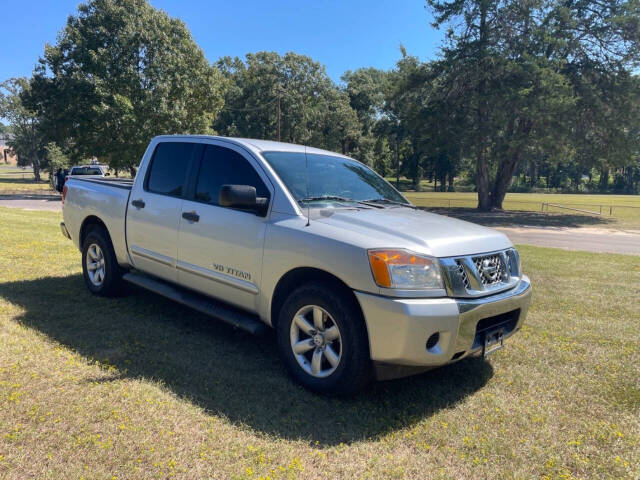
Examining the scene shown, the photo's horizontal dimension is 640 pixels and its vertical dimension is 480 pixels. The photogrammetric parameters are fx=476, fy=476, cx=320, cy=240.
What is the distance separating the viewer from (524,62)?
997 inches

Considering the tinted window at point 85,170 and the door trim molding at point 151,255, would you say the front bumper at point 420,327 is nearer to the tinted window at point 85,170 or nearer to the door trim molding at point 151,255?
the door trim molding at point 151,255

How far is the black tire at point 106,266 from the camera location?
18.4 feet

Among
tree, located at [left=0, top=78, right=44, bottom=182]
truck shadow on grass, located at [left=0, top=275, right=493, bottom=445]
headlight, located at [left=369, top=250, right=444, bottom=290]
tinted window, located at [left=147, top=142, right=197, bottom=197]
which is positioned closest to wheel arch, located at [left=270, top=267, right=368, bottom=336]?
headlight, located at [left=369, top=250, right=444, bottom=290]

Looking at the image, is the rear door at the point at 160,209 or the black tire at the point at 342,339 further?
the rear door at the point at 160,209

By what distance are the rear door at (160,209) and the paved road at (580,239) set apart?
1266 centimetres

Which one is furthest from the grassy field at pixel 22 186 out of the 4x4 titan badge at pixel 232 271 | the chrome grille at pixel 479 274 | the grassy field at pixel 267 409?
the chrome grille at pixel 479 274

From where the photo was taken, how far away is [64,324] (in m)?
4.89

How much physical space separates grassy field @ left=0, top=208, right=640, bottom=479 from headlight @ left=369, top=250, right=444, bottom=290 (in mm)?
972

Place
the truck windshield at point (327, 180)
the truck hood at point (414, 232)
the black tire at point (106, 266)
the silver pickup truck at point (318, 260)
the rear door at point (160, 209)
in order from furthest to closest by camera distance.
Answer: the black tire at point (106, 266) → the rear door at point (160, 209) → the truck windshield at point (327, 180) → the truck hood at point (414, 232) → the silver pickup truck at point (318, 260)

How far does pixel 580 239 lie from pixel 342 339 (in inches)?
649

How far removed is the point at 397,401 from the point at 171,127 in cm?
2909

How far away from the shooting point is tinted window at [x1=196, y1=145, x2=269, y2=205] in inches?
167

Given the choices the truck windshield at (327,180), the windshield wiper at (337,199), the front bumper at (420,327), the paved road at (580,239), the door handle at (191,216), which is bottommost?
the paved road at (580,239)

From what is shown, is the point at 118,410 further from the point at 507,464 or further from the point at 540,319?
the point at 540,319
